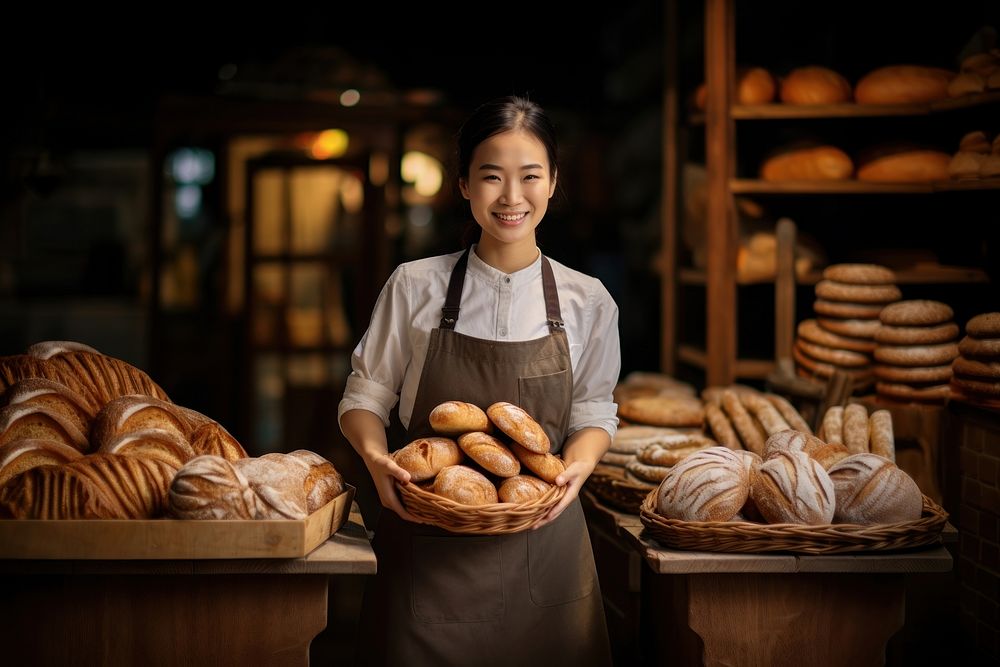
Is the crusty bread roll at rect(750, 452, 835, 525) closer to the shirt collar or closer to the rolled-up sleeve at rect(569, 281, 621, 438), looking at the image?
the rolled-up sleeve at rect(569, 281, 621, 438)

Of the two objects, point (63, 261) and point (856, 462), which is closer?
point (856, 462)

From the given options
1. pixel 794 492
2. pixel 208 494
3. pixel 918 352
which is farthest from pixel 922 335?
pixel 208 494

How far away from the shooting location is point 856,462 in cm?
222

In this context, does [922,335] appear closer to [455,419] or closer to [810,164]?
[810,164]

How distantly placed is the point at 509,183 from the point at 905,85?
206 centimetres

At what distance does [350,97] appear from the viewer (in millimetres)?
6137

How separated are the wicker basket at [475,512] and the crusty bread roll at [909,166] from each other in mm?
2234

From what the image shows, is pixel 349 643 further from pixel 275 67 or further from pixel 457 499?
pixel 275 67

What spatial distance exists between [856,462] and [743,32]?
2450 mm

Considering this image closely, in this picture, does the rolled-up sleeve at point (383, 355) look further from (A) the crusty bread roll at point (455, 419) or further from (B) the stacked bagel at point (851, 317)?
(B) the stacked bagel at point (851, 317)

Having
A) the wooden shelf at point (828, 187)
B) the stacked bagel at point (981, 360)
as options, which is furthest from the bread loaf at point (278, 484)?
the wooden shelf at point (828, 187)

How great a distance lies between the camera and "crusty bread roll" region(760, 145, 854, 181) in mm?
3730

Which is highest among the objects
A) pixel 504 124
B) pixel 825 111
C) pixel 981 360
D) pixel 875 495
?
pixel 825 111

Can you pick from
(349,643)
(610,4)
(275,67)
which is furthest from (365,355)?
(610,4)
